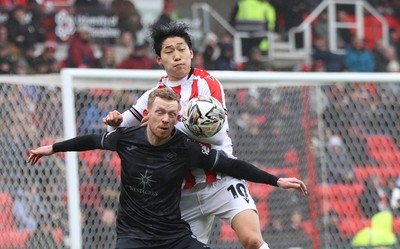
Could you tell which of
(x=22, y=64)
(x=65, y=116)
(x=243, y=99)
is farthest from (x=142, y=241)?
(x=22, y=64)

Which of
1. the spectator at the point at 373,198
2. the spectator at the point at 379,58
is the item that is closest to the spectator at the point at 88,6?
the spectator at the point at 379,58

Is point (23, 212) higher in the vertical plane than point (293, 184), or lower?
lower

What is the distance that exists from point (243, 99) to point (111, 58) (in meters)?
4.63

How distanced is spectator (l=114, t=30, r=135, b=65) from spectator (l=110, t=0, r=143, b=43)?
16cm

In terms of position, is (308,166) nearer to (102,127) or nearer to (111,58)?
(102,127)

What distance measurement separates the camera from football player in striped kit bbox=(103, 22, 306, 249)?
612 centimetres

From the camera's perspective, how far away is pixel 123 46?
14.5 m

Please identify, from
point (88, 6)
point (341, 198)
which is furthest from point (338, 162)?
point (88, 6)

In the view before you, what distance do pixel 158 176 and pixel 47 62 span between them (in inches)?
303

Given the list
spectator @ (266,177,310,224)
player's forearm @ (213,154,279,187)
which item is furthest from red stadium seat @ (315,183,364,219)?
player's forearm @ (213,154,279,187)

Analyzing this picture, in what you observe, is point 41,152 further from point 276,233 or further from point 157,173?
point 276,233

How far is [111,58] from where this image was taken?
1402 centimetres

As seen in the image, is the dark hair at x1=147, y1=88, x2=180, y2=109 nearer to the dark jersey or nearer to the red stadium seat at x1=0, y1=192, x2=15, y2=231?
the dark jersey

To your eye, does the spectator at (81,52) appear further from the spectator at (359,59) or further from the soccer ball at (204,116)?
the soccer ball at (204,116)
